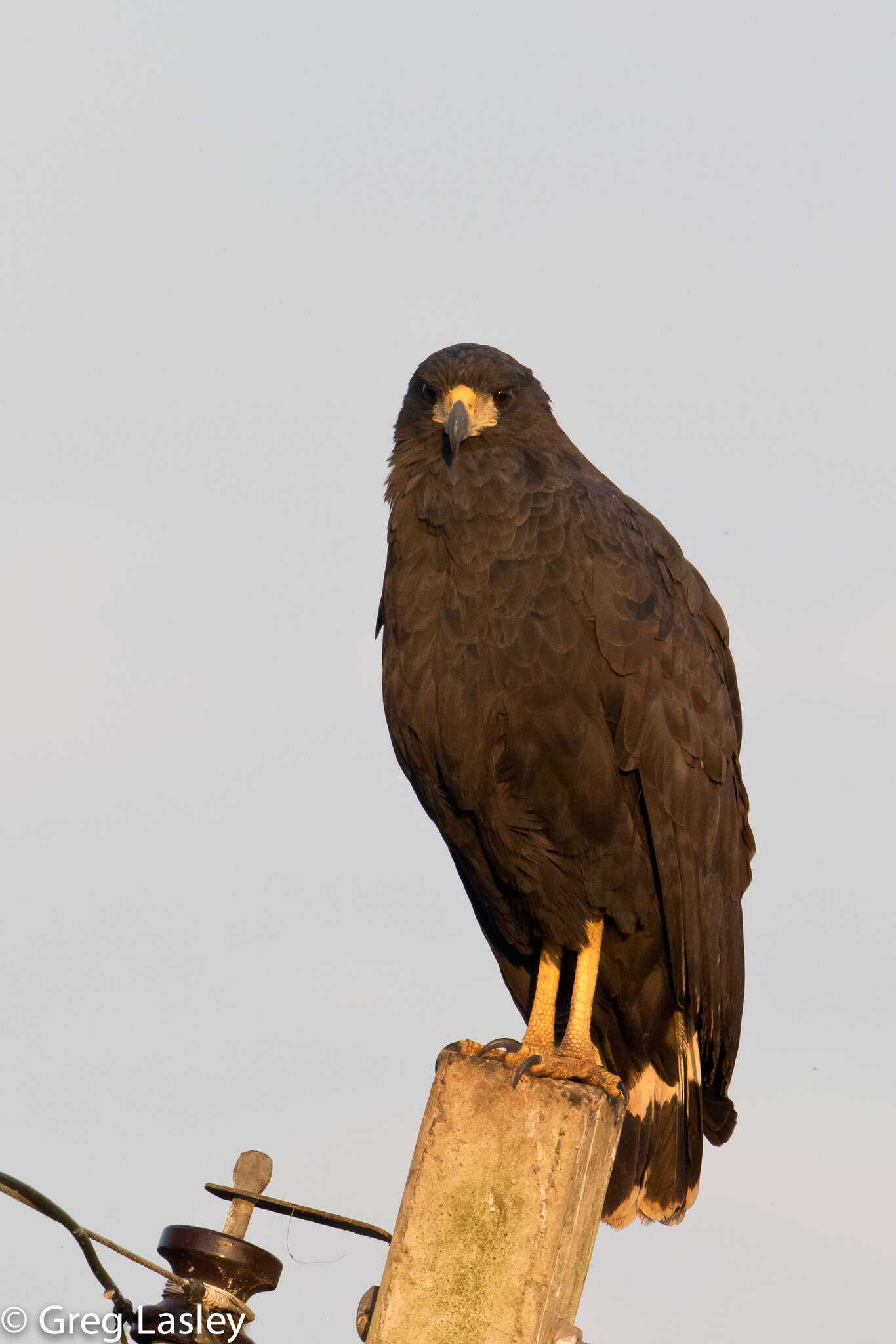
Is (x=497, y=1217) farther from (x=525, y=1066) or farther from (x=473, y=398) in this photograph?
(x=473, y=398)

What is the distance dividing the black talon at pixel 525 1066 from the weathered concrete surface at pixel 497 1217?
24mm

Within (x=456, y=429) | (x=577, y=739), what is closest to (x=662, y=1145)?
(x=577, y=739)

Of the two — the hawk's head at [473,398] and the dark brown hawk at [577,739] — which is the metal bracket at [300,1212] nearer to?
the dark brown hawk at [577,739]

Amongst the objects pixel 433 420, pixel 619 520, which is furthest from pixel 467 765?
pixel 433 420

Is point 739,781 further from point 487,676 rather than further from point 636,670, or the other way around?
point 487,676

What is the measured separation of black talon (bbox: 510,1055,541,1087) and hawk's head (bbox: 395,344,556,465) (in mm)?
2270

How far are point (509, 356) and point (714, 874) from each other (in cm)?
219

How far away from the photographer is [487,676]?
205 inches

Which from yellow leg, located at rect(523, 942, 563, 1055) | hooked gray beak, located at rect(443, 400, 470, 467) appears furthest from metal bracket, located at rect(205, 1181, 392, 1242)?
hooked gray beak, located at rect(443, 400, 470, 467)

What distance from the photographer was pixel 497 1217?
11.7 feet

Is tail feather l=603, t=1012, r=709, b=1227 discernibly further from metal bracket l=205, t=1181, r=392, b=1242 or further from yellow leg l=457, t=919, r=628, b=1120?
metal bracket l=205, t=1181, r=392, b=1242

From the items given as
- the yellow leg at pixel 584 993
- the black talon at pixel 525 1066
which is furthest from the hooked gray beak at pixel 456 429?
the black talon at pixel 525 1066

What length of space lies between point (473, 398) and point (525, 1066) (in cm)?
266

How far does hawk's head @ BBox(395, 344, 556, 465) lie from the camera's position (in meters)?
5.79
